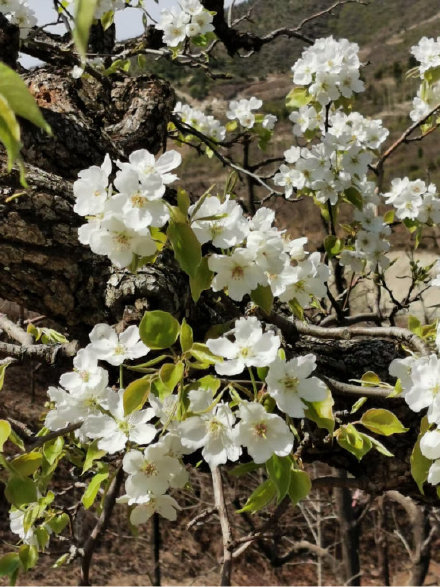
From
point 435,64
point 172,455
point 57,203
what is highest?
point 435,64

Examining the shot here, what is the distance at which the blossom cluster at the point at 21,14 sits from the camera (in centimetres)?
164

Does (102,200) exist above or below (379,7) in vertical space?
below

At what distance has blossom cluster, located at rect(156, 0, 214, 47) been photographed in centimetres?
176

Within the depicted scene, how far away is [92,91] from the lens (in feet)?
5.37

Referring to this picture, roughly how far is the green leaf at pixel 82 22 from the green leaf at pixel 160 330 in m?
0.42

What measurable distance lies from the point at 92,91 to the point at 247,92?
2487 centimetres

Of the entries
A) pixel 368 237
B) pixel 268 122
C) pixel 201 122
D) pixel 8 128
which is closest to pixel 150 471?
pixel 8 128

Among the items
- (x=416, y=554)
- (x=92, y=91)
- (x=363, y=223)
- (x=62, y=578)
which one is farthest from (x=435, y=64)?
(x=62, y=578)

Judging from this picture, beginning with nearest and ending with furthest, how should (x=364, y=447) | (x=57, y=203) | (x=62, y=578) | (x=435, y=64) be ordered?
1. (x=364, y=447)
2. (x=57, y=203)
3. (x=435, y=64)
4. (x=62, y=578)

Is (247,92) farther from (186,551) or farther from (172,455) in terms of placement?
(172,455)

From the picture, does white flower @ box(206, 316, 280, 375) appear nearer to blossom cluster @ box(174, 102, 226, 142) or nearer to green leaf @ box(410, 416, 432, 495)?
green leaf @ box(410, 416, 432, 495)

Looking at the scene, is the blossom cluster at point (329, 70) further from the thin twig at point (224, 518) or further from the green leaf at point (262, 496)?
the green leaf at point (262, 496)

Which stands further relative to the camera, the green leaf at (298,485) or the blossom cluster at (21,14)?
the blossom cluster at (21,14)

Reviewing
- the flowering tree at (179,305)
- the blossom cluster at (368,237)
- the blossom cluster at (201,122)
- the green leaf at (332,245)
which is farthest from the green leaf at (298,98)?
the blossom cluster at (201,122)
